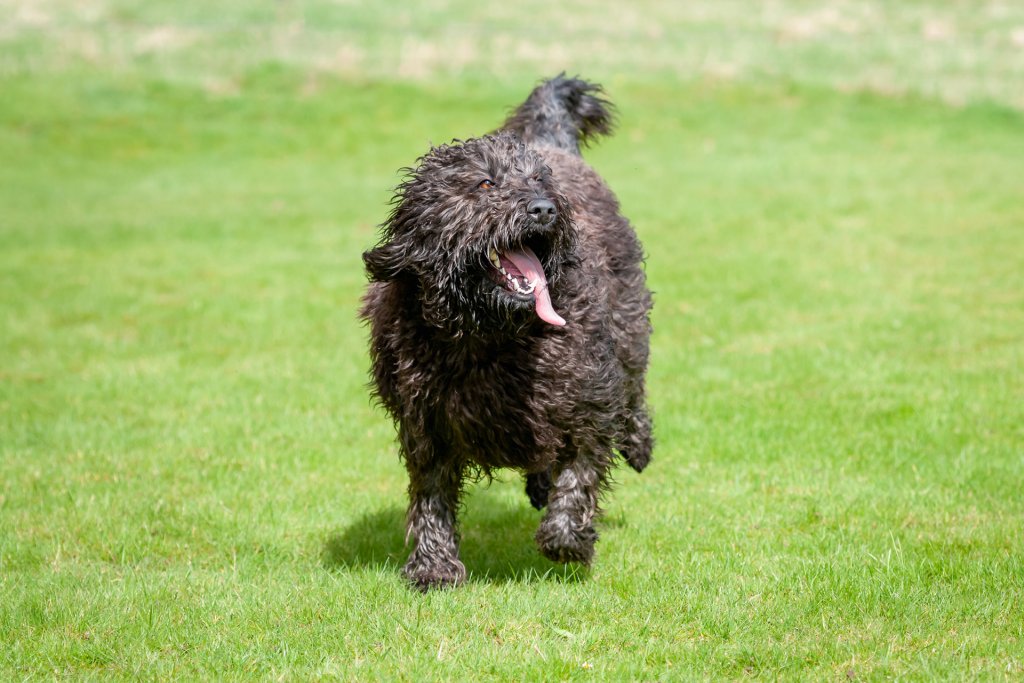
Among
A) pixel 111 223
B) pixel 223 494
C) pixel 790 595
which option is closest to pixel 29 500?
pixel 223 494

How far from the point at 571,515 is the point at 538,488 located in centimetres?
139

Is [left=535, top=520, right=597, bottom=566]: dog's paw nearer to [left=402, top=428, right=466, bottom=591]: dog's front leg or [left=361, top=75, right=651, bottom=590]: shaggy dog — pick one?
[left=361, top=75, right=651, bottom=590]: shaggy dog

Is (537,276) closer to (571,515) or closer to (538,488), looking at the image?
(571,515)

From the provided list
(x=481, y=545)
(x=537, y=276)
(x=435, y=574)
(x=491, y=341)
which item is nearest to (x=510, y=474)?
(x=481, y=545)

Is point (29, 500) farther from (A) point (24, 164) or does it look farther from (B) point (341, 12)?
(B) point (341, 12)

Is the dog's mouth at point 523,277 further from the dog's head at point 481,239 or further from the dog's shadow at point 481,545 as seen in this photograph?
the dog's shadow at point 481,545

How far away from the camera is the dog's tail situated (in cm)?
836

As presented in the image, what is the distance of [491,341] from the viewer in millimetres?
6082

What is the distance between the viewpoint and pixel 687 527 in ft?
23.8

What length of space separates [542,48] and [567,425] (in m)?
26.3

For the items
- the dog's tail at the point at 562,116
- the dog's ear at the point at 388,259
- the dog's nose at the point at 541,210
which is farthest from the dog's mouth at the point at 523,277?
the dog's tail at the point at 562,116

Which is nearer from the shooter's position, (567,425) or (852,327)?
(567,425)

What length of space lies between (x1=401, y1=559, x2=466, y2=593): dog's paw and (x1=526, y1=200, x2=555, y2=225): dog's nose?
1991mm

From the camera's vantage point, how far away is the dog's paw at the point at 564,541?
248 inches
